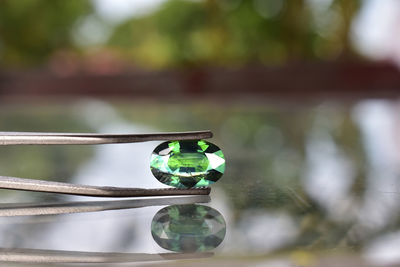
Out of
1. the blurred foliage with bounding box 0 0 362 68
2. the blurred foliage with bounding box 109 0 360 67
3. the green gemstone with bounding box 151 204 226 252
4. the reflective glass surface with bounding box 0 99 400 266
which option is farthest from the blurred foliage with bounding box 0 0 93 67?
the green gemstone with bounding box 151 204 226 252

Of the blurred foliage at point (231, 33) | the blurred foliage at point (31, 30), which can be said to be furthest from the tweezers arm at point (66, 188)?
the blurred foliage at point (31, 30)

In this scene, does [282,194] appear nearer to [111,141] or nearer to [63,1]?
[111,141]

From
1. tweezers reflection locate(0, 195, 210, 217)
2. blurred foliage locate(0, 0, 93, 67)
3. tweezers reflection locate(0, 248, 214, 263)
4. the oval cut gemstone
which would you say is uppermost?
blurred foliage locate(0, 0, 93, 67)

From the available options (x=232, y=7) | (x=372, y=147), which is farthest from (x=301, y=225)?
(x=232, y=7)

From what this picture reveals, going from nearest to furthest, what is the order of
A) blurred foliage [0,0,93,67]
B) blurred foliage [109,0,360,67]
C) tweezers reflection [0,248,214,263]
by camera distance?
tweezers reflection [0,248,214,263] → blurred foliage [109,0,360,67] → blurred foliage [0,0,93,67]

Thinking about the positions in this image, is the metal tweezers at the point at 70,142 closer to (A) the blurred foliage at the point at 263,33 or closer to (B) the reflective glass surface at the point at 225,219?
(B) the reflective glass surface at the point at 225,219

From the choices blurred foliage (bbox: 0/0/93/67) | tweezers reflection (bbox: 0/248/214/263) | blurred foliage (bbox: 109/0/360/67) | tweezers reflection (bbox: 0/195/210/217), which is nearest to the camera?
tweezers reflection (bbox: 0/248/214/263)

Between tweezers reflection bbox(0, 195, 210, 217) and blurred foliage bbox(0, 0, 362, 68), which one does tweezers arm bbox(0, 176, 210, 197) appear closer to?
tweezers reflection bbox(0, 195, 210, 217)
